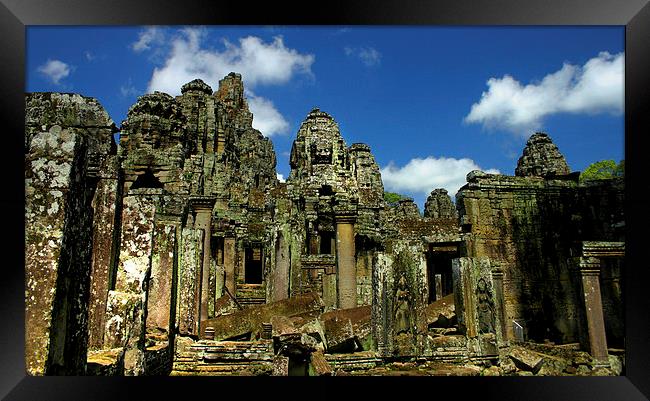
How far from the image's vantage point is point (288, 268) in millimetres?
12578

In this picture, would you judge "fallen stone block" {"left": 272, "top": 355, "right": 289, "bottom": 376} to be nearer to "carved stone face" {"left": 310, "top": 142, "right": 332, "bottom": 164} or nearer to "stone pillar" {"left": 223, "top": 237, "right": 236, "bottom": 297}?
"stone pillar" {"left": 223, "top": 237, "right": 236, "bottom": 297}

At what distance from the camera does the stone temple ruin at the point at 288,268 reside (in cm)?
365

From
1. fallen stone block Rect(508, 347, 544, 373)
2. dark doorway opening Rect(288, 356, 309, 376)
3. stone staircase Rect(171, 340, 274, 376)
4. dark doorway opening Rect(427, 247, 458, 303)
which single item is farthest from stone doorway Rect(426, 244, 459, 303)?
dark doorway opening Rect(288, 356, 309, 376)

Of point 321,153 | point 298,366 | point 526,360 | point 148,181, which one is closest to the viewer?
point 298,366

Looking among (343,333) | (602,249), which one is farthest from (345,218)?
(602,249)

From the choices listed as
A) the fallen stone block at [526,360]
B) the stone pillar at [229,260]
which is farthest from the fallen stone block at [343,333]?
the stone pillar at [229,260]

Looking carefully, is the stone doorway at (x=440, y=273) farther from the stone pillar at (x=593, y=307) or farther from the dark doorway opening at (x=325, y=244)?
the stone pillar at (x=593, y=307)

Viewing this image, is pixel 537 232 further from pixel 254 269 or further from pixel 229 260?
pixel 254 269

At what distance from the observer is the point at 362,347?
26.0ft
